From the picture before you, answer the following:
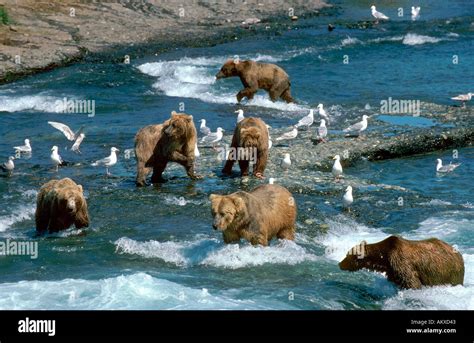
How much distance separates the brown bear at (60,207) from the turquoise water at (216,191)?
0.20 metres

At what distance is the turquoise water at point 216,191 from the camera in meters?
11.8

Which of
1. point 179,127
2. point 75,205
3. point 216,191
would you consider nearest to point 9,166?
point 179,127

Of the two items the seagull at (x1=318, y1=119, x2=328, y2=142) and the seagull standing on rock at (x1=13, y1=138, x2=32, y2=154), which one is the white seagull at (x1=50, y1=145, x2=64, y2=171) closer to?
the seagull standing on rock at (x1=13, y1=138, x2=32, y2=154)

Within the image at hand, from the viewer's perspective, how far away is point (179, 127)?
1614 cm

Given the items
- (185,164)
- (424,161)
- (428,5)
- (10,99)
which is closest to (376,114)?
(424,161)

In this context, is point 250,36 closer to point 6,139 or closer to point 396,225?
point 6,139

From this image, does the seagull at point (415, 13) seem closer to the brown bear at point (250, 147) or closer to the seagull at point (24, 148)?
the seagull at point (24, 148)

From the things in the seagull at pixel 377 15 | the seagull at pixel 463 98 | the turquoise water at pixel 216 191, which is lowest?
the turquoise water at pixel 216 191

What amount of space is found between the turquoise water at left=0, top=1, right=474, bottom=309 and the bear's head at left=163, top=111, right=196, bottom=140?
33.1 inches

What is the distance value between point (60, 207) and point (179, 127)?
293cm

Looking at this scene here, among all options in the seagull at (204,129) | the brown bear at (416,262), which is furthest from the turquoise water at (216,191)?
the seagull at (204,129)

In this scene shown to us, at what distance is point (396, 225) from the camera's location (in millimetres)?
14852

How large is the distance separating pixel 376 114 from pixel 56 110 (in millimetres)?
6969

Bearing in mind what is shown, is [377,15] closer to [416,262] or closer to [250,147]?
[250,147]
